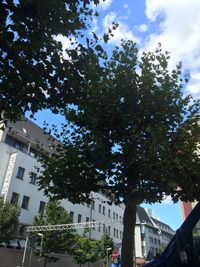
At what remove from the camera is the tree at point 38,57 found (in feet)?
21.1

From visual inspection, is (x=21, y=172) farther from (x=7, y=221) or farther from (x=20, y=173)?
(x=7, y=221)

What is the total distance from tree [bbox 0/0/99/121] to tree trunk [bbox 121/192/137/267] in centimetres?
614

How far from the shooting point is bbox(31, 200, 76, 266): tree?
31375mm

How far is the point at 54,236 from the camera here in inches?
1247

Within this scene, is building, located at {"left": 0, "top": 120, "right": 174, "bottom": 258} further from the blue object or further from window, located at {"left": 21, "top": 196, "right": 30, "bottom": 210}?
the blue object

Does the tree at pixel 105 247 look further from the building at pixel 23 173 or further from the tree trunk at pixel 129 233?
the tree trunk at pixel 129 233

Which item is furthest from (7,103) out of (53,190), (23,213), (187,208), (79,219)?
(79,219)

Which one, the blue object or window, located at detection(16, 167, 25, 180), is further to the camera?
window, located at detection(16, 167, 25, 180)

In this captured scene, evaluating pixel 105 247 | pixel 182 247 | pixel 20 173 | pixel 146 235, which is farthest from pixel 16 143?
pixel 146 235

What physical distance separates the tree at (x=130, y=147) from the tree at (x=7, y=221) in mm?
16619

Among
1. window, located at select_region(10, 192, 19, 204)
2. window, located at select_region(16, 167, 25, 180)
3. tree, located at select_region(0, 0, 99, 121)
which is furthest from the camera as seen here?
window, located at select_region(16, 167, 25, 180)

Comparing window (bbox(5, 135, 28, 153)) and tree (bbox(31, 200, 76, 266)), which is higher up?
window (bbox(5, 135, 28, 153))

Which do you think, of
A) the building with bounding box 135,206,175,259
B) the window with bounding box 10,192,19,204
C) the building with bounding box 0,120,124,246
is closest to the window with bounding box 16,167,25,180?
the building with bounding box 0,120,124,246

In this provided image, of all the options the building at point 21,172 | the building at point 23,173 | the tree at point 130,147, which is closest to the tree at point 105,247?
the building at point 23,173
